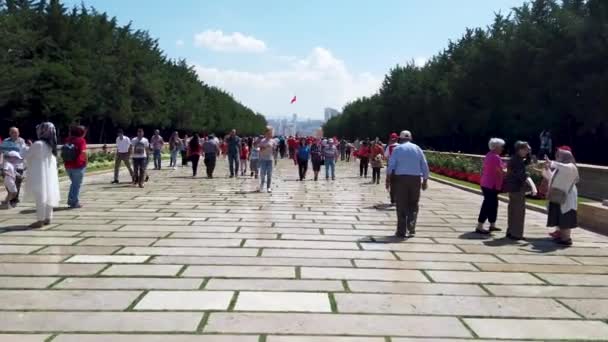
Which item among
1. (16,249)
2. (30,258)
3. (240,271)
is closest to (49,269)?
(30,258)

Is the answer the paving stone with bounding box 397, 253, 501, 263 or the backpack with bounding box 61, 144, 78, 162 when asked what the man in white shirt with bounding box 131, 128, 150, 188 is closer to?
the backpack with bounding box 61, 144, 78, 162

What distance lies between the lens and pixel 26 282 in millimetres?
6027

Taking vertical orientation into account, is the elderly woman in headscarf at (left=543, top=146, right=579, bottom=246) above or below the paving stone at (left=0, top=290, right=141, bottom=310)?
above

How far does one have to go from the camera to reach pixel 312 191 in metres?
17.6

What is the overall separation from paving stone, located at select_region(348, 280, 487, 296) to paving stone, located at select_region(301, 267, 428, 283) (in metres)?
0.21

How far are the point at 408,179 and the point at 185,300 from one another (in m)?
5.02

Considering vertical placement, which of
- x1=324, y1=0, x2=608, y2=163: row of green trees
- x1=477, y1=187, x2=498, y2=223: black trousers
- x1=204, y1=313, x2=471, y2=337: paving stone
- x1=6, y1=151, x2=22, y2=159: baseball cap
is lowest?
x1=204, y1=313, x2=471, y2=337: paving stone

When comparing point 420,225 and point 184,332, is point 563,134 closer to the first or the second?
point 420,225

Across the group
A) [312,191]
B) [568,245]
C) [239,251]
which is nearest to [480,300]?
[239,251]

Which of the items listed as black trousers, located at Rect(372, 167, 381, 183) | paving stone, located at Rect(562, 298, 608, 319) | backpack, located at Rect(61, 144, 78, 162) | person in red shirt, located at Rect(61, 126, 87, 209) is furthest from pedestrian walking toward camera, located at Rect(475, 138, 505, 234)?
black trousers, located at Rect(372, 167, 381, 183)

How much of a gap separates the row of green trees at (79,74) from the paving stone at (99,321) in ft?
92.5

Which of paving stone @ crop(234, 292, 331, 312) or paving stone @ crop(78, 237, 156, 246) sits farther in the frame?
paving stone @ crop(78, 237, 156, 246)

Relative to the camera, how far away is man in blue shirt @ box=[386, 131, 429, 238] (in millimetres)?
9609

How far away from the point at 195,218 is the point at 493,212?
4975 mm
